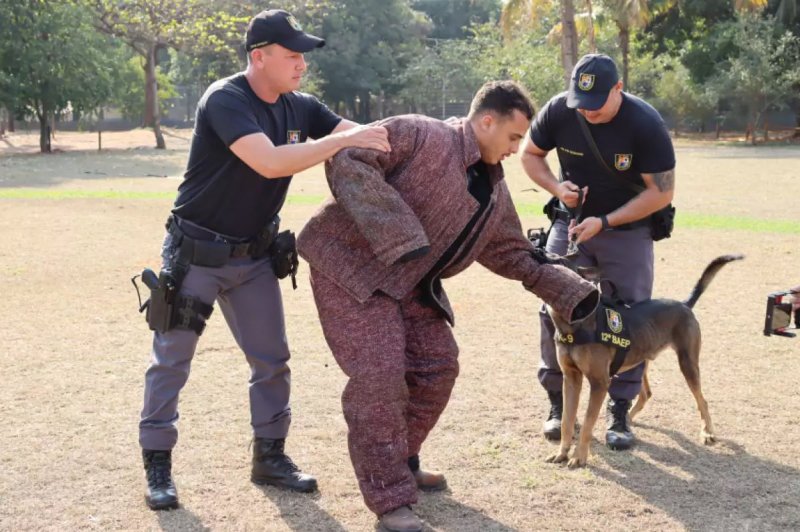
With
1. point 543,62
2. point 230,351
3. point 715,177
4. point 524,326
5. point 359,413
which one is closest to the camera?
point 359,413

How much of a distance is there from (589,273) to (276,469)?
6.59ft

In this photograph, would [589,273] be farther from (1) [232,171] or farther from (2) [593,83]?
(1) [232,171]

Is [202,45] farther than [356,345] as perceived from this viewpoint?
Yes

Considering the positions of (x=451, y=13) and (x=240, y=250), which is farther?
(x=451, y=13)

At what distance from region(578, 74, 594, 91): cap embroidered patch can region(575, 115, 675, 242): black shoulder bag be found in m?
0.32

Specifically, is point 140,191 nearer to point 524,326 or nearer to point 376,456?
point 524,326

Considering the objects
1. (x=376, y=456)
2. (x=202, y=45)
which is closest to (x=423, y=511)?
(x=376, y=456)

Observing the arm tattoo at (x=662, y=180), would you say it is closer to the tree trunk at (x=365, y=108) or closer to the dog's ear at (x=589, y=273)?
the dog's ear at (x=589, y=273)

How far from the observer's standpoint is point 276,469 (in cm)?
497

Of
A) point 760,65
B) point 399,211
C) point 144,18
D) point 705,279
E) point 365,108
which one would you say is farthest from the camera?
point 365,108

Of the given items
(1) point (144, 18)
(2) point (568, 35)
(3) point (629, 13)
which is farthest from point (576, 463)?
(3) point (629, 13)

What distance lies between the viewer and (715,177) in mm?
24547

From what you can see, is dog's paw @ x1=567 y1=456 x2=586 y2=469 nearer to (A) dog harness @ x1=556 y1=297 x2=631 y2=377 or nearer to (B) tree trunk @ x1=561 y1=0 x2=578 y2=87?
(A) dog harness @ x1=556 y1=297 x2=631 y2=377

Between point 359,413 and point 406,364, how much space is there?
0.48 metres
